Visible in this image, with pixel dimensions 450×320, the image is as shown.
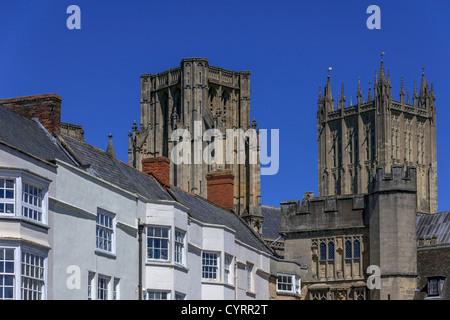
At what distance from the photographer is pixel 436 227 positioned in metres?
71.4

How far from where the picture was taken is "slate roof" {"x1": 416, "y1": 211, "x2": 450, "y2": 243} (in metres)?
69.8

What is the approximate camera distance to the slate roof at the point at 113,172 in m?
37.7

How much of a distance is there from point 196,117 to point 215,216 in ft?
276

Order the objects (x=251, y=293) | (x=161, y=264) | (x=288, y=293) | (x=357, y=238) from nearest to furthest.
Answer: (x=161, y=264) → (x=251, y=293) → (x=288, y=293) → (x=357, y=238)

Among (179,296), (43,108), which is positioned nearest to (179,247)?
(179,296)

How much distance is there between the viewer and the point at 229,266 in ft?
138

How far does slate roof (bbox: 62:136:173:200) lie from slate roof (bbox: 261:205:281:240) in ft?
247

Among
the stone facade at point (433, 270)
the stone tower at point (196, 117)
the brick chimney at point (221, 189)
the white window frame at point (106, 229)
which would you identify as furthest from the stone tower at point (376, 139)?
the white window frame at point (106, 229)

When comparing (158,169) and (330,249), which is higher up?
(158,169)

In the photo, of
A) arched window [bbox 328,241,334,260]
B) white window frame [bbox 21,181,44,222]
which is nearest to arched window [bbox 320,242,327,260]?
arched window [bbox 328,241,334,260]

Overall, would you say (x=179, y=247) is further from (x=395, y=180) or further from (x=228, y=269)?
(x=395, y=180)

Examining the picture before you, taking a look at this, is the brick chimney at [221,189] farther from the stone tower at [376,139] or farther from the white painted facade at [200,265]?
the stone tower at [376,139]

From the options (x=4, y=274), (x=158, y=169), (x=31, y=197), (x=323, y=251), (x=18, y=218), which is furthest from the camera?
(x=323, y=251)

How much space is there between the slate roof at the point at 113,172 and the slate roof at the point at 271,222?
75.3 metres
